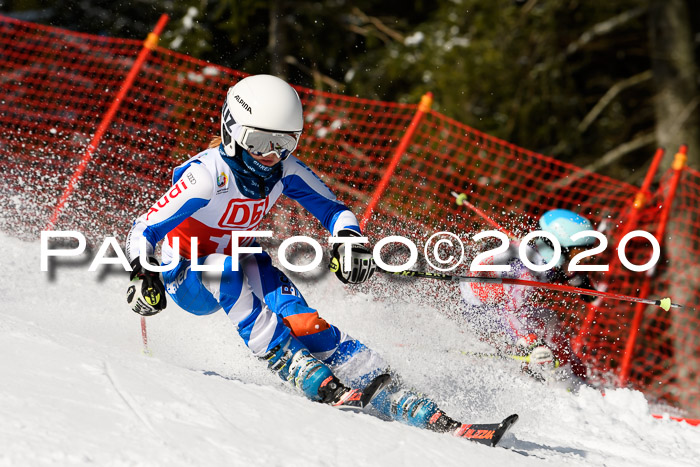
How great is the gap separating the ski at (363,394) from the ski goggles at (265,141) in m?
1.13

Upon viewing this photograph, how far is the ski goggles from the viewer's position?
3.78 m

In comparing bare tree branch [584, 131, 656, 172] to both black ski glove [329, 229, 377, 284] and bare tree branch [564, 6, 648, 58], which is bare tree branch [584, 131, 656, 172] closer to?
bare tree branch [564, 6, 648, 58]

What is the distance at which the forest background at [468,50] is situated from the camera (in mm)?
11492

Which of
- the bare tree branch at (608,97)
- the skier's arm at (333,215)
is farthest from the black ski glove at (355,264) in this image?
the bare tree branch at (608,97)

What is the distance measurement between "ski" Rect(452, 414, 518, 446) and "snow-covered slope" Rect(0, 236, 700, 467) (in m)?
0.07

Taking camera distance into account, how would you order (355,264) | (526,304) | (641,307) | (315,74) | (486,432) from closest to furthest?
(486,432) → (355,264) → (526,304) → (641,307) → (315,74)

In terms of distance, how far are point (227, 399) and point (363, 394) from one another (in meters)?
0.66

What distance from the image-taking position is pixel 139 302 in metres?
3.66

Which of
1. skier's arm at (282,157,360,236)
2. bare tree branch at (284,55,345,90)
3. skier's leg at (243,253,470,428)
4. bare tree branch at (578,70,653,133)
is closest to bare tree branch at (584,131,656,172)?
bare tree branch at (578,70,653,133)

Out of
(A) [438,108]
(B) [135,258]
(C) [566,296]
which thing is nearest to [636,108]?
(A) [438,108]

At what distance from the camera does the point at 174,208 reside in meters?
3.78

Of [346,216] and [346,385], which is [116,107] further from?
[346,385]

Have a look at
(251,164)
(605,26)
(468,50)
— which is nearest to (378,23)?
(468,50)

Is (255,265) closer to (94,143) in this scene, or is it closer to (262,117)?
(262,117)
